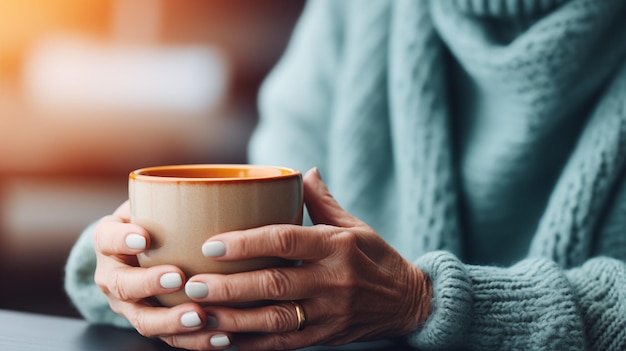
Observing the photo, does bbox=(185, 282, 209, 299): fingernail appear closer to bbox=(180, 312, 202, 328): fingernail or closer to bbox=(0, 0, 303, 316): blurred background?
bbox=(180, 312, 202, 328): fingernail

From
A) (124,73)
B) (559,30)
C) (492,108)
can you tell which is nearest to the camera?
(559,30)

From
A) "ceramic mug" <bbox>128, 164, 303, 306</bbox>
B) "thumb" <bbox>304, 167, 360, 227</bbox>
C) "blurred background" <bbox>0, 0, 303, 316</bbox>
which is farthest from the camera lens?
"blurred background" <bbox>0, 0, 303, 316</bbox>

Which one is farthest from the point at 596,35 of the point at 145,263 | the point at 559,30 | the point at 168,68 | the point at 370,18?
the point at 168,68

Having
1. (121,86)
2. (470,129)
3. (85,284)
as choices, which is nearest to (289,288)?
(85,284)

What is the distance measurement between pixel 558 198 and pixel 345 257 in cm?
44

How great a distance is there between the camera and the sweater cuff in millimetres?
485

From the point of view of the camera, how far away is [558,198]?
0.78 m

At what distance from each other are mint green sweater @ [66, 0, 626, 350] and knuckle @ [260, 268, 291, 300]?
8.3 inches

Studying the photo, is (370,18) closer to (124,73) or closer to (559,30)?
(559,30)

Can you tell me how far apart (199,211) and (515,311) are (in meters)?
0.28

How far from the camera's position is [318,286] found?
0.46m

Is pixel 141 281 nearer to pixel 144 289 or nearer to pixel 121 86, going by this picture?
pixel 144 289

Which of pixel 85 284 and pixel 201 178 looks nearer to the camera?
pixel 201 178

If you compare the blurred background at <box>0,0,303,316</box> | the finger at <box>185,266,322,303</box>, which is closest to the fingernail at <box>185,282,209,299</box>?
the finger at <box>185,266,322,303</box>
